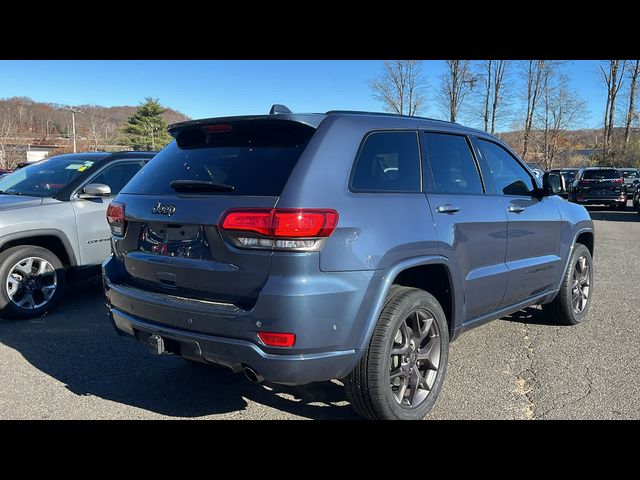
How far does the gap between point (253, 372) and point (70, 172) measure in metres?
4.52

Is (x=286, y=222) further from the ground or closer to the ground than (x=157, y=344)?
further from the ground

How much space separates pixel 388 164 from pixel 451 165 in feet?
2.47

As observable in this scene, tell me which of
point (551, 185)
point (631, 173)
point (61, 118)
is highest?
point (61, 118)

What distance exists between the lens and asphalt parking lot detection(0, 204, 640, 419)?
3.28m

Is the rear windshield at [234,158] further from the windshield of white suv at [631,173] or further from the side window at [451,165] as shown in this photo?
the windshield of white suv at [631,173]

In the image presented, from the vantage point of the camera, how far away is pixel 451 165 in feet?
11.8

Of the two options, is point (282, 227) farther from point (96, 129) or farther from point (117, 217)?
point (96, 129)

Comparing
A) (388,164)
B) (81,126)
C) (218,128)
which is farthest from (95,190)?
(81,126)

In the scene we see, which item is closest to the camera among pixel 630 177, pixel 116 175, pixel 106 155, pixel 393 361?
pixel 393 361

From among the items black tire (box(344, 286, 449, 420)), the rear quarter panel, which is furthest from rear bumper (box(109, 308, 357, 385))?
the rear quarter panel

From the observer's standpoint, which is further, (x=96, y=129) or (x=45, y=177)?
(x=96, y=129)
